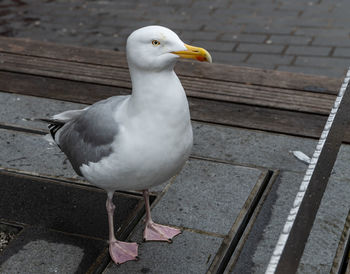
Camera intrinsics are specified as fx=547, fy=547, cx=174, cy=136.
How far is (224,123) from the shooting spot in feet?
14.8

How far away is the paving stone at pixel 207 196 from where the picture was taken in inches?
133

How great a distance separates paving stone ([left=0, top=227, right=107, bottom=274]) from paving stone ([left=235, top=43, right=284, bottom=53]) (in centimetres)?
376

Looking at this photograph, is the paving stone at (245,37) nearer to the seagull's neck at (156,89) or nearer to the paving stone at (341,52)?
the paving stone at (341,52)

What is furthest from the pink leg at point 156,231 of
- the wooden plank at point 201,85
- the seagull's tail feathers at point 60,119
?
the wooden plank at point 201,85

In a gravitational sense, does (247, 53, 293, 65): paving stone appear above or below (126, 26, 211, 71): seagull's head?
below

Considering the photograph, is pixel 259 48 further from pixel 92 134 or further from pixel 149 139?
pixel 149 139

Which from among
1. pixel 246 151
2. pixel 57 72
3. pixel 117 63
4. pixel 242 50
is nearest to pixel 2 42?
pixel 57 72

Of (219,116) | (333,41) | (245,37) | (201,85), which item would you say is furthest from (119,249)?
(333,41)

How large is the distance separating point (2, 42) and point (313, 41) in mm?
3544

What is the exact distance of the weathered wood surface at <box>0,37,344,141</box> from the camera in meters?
4.55

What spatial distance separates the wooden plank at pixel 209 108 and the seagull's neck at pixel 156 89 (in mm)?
1806

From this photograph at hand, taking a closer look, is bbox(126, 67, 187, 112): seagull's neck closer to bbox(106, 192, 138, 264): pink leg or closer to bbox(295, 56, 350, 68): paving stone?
Result: bbox(106, 192, 138, 264): pink leg

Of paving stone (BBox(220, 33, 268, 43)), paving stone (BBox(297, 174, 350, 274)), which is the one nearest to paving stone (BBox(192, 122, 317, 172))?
paving stone (BBox(297, 174, 350, 274))

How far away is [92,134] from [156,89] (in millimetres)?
484
